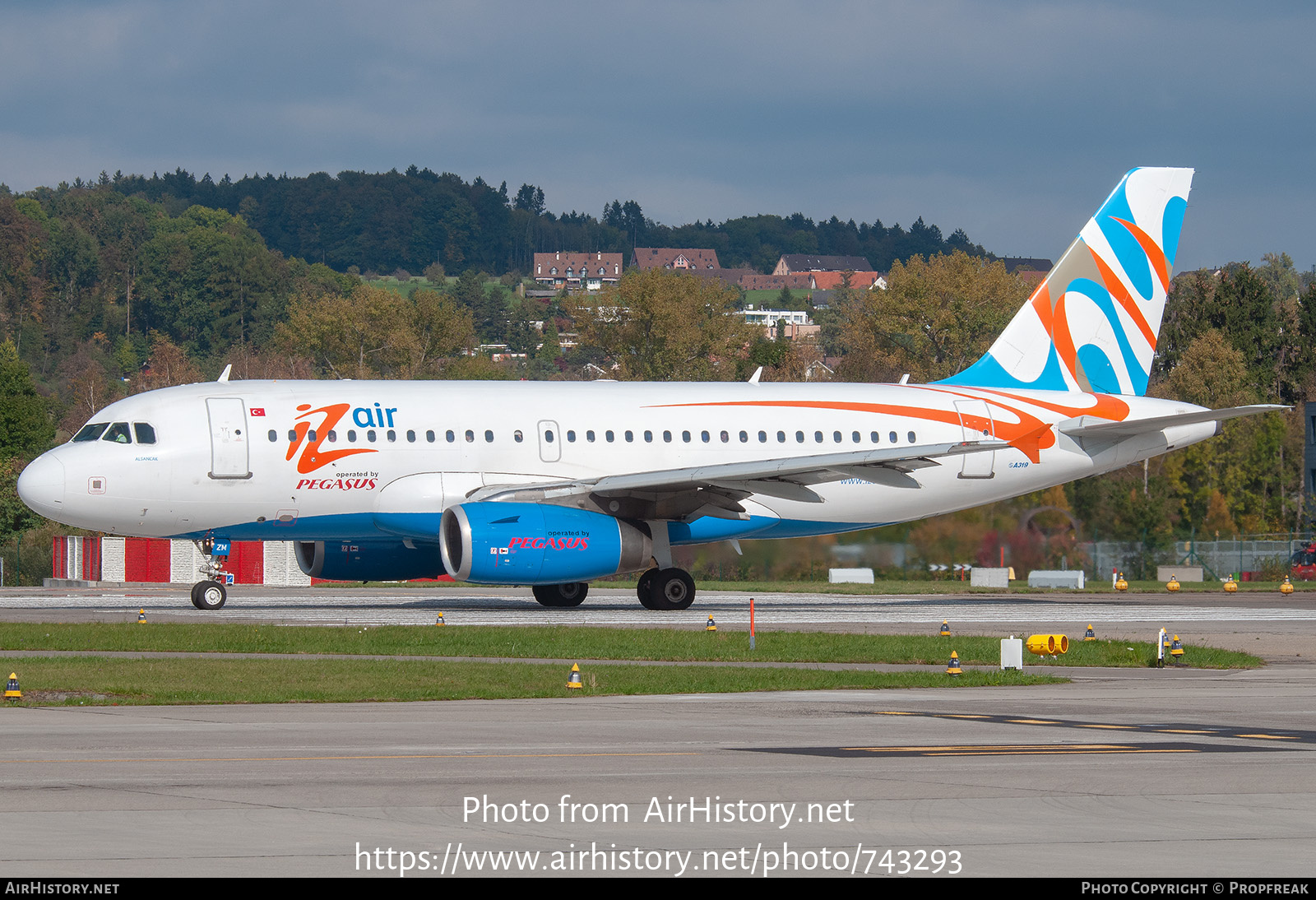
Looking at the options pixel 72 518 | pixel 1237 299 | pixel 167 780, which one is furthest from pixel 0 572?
pixel 1237 299

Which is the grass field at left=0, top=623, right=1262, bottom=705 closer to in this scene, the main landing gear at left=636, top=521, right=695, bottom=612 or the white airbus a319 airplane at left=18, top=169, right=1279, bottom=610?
the white airbus a319 airplane at left=18, top=169, right=1279, bottom=610

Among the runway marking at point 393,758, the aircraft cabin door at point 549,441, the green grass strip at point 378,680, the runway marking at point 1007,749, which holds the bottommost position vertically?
the green grass strip at point 378,680

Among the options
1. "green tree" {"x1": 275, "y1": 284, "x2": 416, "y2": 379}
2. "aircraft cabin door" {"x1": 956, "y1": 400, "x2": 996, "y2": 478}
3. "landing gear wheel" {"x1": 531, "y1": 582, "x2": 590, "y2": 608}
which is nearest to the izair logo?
"landing gear wheel" {"x1": 531, "y1": 582, "x2": 590, "y2": 608}

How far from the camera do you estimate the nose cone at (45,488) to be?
3206 cm

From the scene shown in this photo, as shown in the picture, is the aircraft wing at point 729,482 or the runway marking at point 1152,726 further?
the aircraft wing at point 729,482

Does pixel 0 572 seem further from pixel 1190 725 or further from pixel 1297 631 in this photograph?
pixel 1190 725

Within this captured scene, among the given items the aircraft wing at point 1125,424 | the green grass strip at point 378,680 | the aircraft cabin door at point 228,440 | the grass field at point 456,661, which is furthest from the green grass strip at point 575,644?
the aircraft wing at point 1125,424

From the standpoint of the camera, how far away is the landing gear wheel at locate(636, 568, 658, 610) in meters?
35.0

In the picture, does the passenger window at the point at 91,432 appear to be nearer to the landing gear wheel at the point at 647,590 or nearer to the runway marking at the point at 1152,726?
the landing gear wheel at the point at 647,590

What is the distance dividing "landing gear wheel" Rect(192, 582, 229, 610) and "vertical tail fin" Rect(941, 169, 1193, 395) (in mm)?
16914

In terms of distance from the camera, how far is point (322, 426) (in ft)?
109

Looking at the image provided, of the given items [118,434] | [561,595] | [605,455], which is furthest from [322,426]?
[561,595]

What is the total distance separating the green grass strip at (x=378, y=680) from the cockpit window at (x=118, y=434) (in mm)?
10281

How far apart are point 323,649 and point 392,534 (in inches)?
361
